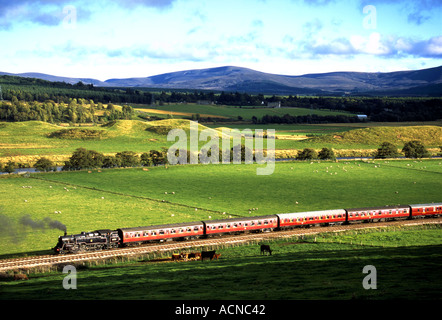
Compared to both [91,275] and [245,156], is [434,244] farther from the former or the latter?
[245,156]

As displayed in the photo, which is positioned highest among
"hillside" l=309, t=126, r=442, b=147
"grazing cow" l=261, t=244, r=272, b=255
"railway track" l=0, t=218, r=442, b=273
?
"hillside" l=309, t=126, r=442, b=147

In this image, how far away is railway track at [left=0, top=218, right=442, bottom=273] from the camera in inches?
1671

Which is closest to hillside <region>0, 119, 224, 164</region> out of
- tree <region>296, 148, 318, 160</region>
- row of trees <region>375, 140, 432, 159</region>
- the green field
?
the green field

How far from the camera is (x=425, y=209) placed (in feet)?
214

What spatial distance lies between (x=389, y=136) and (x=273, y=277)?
147939 mm

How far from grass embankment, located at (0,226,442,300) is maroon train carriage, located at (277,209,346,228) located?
754cm

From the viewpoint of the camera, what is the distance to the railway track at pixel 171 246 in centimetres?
4244

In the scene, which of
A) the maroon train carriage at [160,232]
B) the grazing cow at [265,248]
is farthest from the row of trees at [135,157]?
the grazing cow at [265,248]

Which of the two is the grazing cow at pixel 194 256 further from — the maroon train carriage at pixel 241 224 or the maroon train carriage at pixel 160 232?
the maroon train carriage at pixel 241 224

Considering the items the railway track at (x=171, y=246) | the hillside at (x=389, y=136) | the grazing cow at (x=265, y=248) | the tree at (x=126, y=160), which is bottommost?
the railway track at (x=171, y=246)

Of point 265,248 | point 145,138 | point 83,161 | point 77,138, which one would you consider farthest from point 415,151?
point 77,138

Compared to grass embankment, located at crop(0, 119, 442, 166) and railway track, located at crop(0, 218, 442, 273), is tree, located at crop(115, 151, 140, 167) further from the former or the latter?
railway track, located at crop(0, 218, 442, 273)

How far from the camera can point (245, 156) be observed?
422 ft
